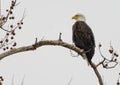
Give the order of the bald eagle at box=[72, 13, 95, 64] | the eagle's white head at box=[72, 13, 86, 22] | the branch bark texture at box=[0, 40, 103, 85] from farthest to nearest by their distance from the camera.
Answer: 1. the eagle's white head at box=[72, 13, 86, 22]
2. the bald eagle at box=[72, 13, 95, 64]
3. the branch bark texture at box=[0, 40, 103, 85]

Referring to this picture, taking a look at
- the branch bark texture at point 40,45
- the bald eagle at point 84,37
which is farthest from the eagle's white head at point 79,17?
the branch bark texture at point 40,45

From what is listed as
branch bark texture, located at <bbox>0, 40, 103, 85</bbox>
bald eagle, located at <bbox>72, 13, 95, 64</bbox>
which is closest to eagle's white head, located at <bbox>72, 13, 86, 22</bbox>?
bald eagle, located at <bbox>72, 13, 95, 64</bbox>

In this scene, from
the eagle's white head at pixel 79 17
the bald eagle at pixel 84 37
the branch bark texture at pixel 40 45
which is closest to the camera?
the branch bark texture at pixel 40 45

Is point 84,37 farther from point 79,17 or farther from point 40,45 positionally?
point 40,45

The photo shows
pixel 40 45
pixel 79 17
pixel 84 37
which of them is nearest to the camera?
pixel 40 45

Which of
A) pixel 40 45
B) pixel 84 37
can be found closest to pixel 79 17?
pixel 84 37

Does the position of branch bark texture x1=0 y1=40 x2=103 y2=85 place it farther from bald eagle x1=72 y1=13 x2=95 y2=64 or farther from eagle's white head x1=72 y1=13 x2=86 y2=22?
eagle's white head x1=72 y1=13 x2=86 y2=22

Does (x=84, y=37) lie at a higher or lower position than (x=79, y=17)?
lower

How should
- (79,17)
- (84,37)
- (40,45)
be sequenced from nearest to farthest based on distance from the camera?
(40,45), (84,37), (79,17)

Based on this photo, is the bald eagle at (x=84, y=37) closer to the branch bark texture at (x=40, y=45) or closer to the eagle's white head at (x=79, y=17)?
the eagle's white head at (x=79, y=17)

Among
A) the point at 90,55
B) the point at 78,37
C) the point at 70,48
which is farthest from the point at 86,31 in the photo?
the point at 70,48

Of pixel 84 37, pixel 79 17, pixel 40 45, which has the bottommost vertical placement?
pixel 84 37

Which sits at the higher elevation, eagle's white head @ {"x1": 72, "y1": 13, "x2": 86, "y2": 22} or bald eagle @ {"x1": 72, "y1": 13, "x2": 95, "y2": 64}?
eagle's white head @ {"x1": 72, "y1": 13, "x2": 86, "y2": 22}

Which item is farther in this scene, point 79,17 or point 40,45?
point 79,17
